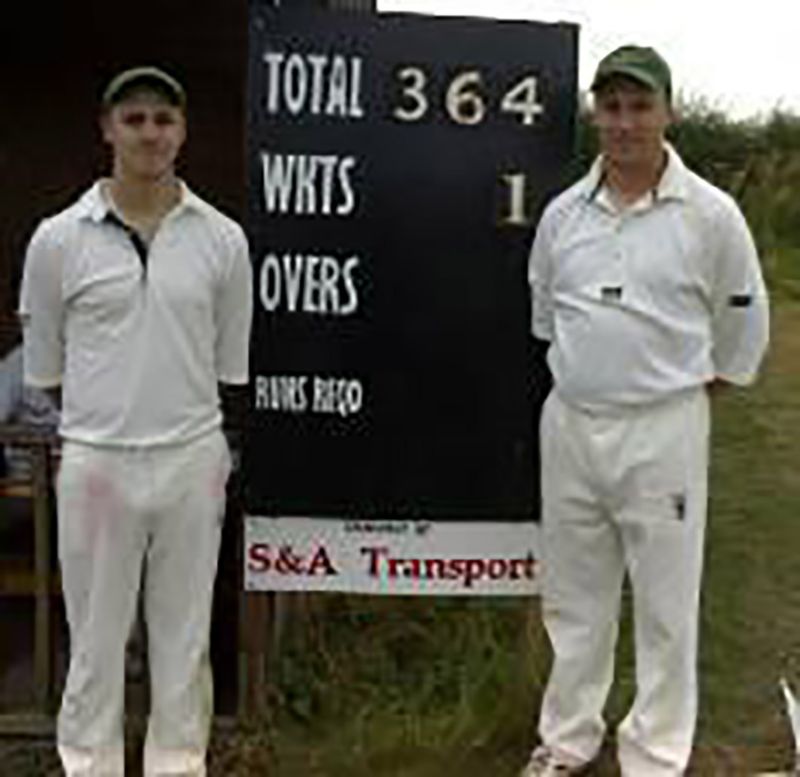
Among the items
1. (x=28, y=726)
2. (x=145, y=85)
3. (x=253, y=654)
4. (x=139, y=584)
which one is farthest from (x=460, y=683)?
(x=145, y=85)

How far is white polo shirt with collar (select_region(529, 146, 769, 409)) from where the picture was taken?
419 centimetres

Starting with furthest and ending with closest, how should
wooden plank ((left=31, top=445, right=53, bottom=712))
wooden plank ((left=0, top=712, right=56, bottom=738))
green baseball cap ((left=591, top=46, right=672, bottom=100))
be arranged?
wooden plank ((left=0, top=712, right=56, bottom=738))
wooden plank ((left=31, top=445, right=53, bottom=712))
green baseball cap ((left=591, top=46, right=672, bottom=100))

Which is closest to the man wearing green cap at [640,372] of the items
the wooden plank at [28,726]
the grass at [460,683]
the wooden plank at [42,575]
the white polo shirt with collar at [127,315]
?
the grass at [460,683]

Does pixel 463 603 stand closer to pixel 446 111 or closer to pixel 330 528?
pixel 330 528

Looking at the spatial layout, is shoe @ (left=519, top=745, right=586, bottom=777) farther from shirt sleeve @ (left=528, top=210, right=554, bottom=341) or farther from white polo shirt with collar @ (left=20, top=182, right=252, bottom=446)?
white polo shirt with collar @ (left=20, top=182, right=252, bottom=446)

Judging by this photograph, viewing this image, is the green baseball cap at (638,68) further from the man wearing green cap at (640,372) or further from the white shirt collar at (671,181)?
the white shirt collar at (671,181)

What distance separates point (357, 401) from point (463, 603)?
1232 millimetres

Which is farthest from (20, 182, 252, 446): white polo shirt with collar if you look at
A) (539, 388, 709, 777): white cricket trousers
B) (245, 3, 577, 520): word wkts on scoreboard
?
(539, 388, 709, 777): white cricket trousers

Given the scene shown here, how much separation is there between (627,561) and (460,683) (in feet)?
3.36

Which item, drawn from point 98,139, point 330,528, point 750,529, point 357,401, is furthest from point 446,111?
point 750,529

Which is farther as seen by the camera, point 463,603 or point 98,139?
point 98,139

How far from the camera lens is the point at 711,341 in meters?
4.34

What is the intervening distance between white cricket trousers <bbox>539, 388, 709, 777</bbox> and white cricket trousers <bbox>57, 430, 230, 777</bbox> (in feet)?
2.96

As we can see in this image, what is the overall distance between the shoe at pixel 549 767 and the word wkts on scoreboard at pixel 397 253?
692 millimetres
